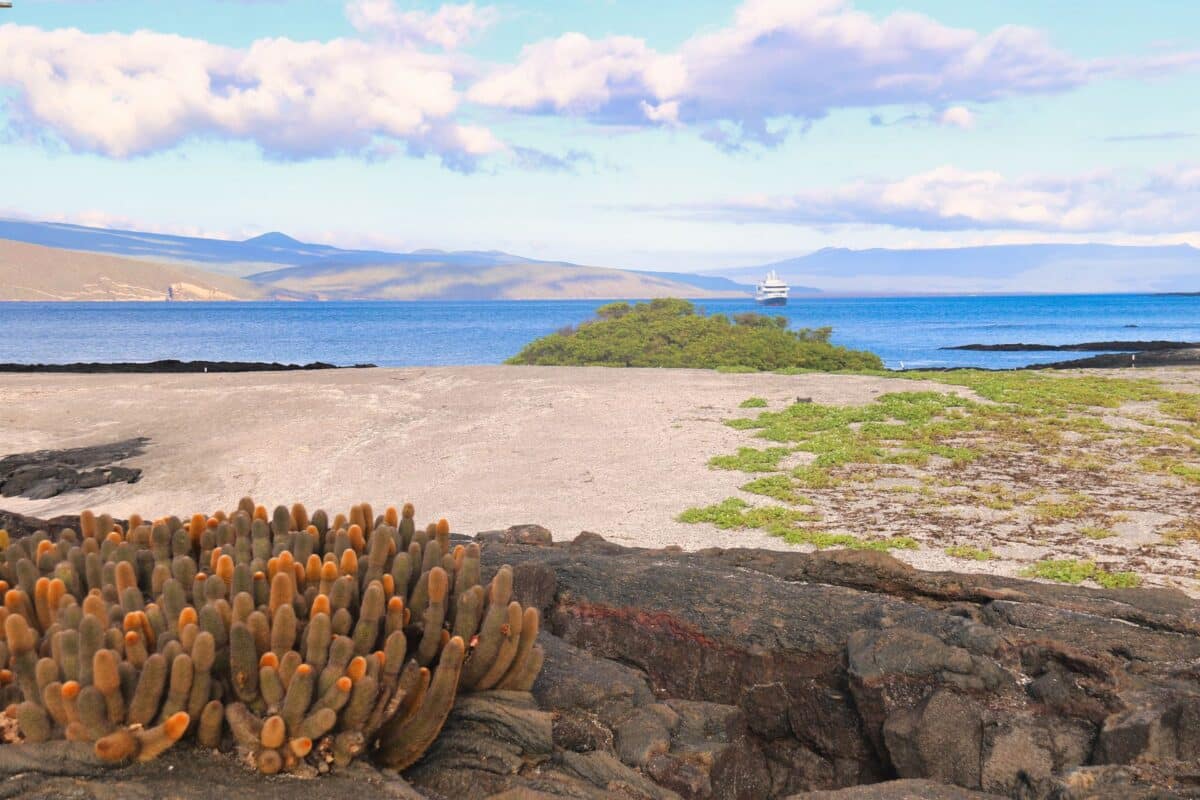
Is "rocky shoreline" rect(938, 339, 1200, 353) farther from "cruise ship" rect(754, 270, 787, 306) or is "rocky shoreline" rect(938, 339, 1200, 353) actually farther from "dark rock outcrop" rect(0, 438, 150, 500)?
"cruise ship" rect(754, 270, 787, 306)

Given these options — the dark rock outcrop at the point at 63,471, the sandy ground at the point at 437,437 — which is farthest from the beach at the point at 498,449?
the dark rock outcrop at the point at 63,471

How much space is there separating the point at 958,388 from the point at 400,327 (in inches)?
3361

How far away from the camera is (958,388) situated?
61.5 feet

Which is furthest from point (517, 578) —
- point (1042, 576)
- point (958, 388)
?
point (958, 388)

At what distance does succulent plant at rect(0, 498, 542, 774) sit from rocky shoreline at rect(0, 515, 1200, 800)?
0.11 m

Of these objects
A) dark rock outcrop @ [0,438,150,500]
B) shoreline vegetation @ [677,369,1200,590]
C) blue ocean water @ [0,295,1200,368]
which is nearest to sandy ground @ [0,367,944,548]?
dark rock outcrop @ [0,438,150,500]

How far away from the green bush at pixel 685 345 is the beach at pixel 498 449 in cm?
516

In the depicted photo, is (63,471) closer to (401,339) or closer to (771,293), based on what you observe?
(401,339)

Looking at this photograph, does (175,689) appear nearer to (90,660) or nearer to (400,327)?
(90,660)

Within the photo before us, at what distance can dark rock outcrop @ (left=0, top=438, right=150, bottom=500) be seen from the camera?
13.2 metres

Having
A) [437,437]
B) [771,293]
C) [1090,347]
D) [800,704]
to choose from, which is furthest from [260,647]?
[771,293]

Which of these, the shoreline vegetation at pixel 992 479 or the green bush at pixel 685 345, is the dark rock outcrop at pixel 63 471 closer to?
the shoreline vegetation at pixel 992 479

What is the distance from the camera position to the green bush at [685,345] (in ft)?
88.2

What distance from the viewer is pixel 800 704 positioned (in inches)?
172
